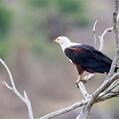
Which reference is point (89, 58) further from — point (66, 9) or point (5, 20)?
point (66, 9)

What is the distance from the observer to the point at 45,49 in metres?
20.5

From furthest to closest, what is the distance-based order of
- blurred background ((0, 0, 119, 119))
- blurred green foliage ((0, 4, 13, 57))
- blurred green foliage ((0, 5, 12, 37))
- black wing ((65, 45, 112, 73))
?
blurred green foliage ((0, 5, 12, 37)), blurred green foliage ((0, 4, 13, 57)), blurred background ((0, 0, 119, 119)), black wing ((65, 45, 112, 73))

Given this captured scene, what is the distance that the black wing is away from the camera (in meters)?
4.70

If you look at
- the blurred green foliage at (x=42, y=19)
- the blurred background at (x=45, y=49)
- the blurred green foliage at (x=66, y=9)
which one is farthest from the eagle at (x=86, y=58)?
the blurred green foliage at (x=66, y=9)

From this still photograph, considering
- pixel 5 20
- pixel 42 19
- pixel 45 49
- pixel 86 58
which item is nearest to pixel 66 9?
pixel 42 19

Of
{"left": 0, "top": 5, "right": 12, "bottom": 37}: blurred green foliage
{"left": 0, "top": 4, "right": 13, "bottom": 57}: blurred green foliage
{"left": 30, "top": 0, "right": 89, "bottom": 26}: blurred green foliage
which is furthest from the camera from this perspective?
{"left": 30, "top": 0, "right": 89, "bottom": 26}: blurred green foliage

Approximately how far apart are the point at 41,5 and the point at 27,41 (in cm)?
332

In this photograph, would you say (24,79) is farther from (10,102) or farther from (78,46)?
(78,46)

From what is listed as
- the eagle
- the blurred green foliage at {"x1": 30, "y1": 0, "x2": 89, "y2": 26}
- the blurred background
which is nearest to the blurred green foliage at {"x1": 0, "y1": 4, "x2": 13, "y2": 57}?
the blurred background

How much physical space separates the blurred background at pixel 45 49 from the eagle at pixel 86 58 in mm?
6789

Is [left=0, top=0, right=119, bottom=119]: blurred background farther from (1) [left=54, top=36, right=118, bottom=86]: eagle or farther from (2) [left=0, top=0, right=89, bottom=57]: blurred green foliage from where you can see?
(1) [left=54, top=36, right=118, bottom=86]: eagle

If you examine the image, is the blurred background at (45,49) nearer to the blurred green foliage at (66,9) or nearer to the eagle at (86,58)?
the blurred green foliage at (66,9)

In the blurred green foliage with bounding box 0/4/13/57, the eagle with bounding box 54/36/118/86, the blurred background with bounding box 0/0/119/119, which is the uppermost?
the eagle with bounding box 54/36/118/86

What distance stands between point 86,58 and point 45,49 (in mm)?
15434
